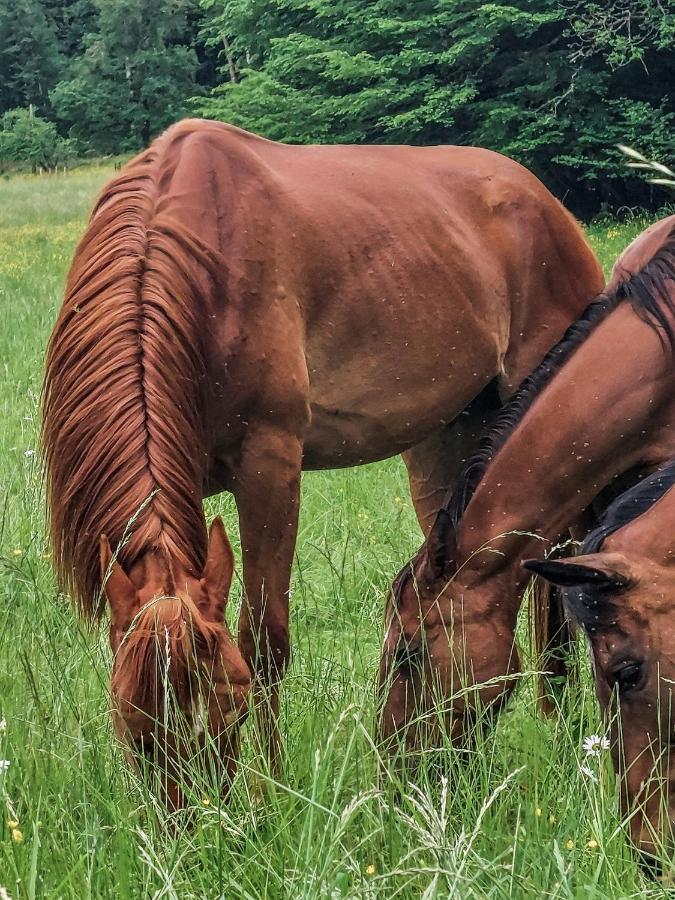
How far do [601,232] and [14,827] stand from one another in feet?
38.3

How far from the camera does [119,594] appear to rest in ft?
6.73

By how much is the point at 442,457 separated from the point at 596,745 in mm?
1955

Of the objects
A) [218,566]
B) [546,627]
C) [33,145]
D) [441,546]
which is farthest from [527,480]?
[33,145]

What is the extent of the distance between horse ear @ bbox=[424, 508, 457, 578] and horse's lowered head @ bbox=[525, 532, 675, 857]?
0.60m

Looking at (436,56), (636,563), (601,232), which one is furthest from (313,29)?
(636,563)

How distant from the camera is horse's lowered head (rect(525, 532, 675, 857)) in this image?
2.14 meters

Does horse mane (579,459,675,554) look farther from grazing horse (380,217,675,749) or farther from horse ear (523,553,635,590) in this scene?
grazing horse (380,217,675,749)

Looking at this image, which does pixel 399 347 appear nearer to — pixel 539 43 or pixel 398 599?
pixel 398 599

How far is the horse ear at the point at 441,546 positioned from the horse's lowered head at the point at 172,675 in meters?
0.80

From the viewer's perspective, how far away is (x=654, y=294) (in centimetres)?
292

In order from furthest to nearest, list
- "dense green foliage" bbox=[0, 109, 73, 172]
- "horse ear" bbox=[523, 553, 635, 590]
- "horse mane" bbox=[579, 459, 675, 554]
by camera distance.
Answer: "dense green foliage" bbox=[0, 109, 73, 172]
"horse mane" bbox=[579, 459, 675, 554]
"horse ear" bbox=[523, 553, 635, 590]

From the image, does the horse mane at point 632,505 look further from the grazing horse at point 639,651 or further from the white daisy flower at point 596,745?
the white daisy flower at point 596,745

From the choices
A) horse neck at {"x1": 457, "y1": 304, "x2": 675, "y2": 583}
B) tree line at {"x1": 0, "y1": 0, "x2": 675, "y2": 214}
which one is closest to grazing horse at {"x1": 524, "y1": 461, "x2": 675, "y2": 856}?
horse neck at {"x1": 457, "y1": 304, "x2": 675, "y2": 583}

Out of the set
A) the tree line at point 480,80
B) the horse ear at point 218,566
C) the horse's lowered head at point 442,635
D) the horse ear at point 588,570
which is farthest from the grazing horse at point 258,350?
the tree line at point 480,80
